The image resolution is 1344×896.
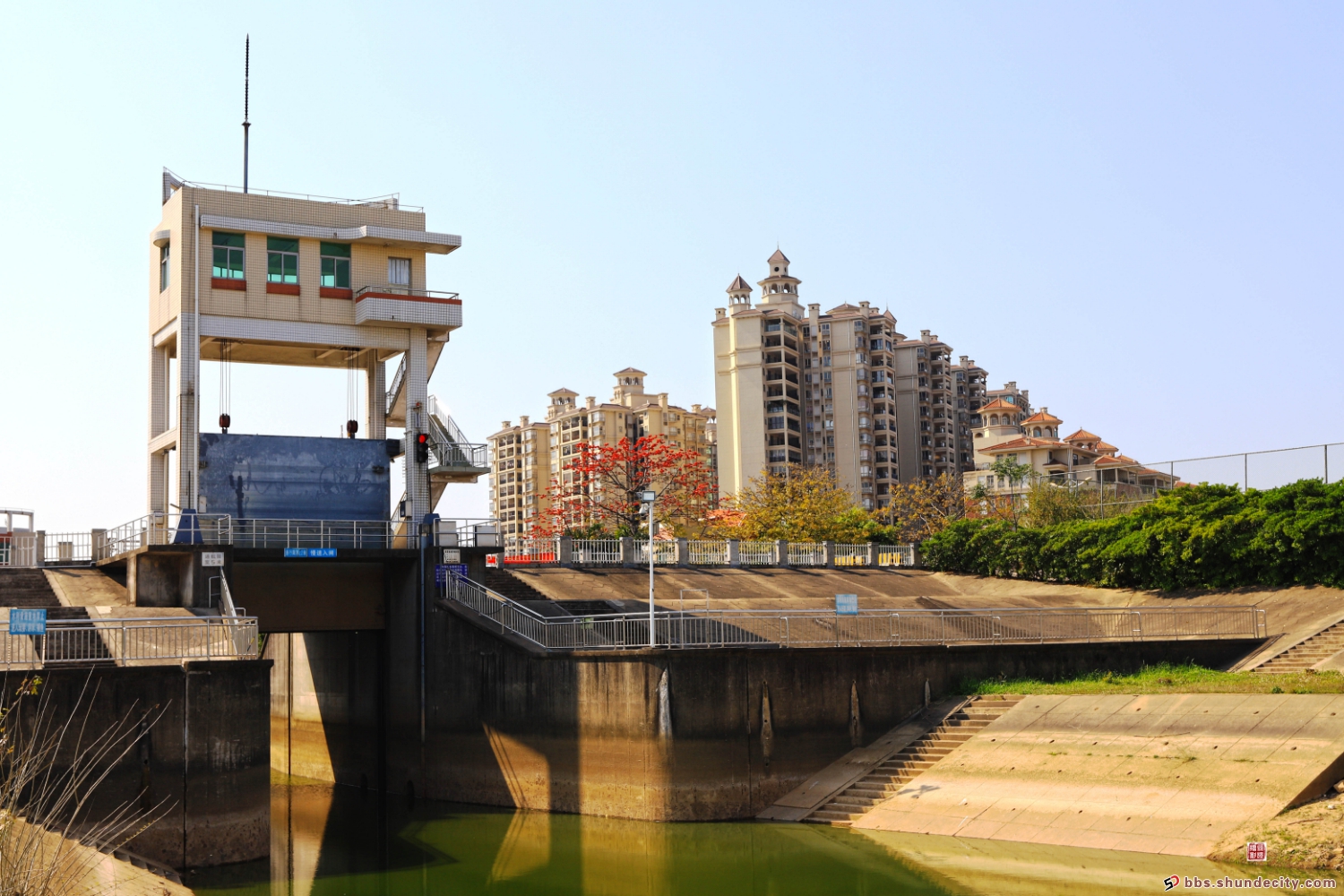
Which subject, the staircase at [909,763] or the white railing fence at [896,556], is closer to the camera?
the staircase at [909,763]

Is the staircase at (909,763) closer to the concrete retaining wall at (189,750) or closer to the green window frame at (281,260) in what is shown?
the concrete retaining wall at (189,750)

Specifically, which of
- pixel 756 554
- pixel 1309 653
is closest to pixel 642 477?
pixel 756 554

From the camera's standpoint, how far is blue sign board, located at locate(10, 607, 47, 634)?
26.3 metres

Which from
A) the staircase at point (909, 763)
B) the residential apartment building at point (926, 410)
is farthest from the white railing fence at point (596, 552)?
the residential apartment building at point (926, 410)

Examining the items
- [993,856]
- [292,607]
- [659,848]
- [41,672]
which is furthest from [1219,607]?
[41,672]

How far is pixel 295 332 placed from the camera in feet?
136

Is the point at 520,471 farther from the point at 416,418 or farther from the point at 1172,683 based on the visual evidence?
the point at 1172,683

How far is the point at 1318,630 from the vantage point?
38.3 meters

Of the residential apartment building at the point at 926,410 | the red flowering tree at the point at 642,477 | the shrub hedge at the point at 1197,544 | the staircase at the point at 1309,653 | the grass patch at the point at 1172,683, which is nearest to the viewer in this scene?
the grass patch at the point at 1172,683

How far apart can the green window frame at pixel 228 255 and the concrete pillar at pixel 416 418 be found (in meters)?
5.74

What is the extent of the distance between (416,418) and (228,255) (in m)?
7.63

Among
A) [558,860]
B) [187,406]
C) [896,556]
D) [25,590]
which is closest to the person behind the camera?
[558,860]

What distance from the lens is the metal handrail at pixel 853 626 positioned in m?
34.3

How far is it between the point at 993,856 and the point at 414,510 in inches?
866
